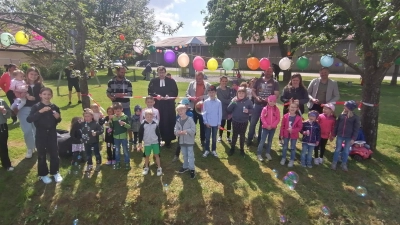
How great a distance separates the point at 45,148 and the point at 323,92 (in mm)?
5942

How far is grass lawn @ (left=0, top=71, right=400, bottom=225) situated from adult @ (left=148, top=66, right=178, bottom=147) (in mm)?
1116

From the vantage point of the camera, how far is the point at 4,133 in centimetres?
496

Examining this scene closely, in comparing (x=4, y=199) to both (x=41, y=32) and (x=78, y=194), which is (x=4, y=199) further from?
(x=41, y=32)

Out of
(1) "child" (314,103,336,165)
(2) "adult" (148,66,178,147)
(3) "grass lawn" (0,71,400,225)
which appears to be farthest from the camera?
(2) "adult" (148,66,178,147)

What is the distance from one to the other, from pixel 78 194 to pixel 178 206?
5.91ft

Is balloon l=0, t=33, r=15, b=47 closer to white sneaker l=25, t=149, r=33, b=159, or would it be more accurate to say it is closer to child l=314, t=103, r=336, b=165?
white sneaker l=25, t=149, r=33, b=159

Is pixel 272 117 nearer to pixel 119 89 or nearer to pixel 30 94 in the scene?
pixel 119 89

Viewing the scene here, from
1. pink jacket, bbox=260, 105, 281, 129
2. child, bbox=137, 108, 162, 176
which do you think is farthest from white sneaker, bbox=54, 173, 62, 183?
pink jacket, bbox=260, 105, 281, 129

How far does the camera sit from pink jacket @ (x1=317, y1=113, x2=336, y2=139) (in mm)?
5449

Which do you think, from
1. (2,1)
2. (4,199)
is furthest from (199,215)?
(2,1)

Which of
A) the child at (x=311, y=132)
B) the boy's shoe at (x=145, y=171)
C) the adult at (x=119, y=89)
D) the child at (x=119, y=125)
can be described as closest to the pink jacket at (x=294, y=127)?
the child at (x=311, y=132)

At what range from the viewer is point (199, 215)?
397 cm

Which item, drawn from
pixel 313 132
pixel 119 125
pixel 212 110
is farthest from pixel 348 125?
pixel 119 125

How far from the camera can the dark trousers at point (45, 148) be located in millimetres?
Result: 4586
